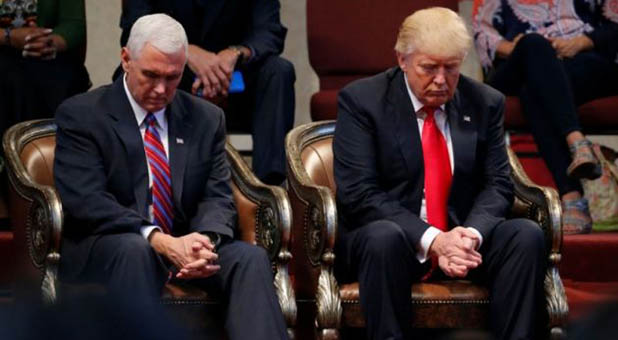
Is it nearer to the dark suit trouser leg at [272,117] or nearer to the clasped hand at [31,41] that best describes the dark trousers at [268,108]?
the dark suit trouser leg at [272,117]

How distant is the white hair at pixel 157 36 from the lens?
9.05ft

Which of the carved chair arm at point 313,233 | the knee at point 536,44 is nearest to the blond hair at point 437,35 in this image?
the carved chair arm at point 313,233

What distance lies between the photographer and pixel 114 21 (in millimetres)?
4672

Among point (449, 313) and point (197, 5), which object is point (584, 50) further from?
point (449, 313)

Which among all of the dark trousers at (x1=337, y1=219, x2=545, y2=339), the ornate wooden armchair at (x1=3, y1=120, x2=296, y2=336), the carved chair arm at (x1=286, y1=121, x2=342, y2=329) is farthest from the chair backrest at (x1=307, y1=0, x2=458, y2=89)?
the dark trousers at (x1=337, y1=219, x2=545, y2=339)

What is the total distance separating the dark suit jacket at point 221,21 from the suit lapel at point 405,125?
83cm

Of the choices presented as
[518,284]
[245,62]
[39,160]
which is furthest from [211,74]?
[518,284]

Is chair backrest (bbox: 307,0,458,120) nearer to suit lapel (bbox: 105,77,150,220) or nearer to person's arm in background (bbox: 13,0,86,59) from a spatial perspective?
person's arm in background (bbox: 13,0,86,59)

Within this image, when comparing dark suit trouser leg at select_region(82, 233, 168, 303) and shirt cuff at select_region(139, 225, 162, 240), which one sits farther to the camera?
shirt cuff at select_region(139, 225, 162, 240)

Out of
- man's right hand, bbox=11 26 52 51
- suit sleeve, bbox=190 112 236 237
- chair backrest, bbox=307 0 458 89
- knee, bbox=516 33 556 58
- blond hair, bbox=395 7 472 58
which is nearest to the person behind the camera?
suit sleeve, bbox=190 112 236 237

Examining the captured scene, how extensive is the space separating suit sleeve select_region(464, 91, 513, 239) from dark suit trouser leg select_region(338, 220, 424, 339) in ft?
0.85

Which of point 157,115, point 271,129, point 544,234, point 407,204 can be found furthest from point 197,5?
point 544,234

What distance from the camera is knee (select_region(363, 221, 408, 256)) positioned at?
8.76ft

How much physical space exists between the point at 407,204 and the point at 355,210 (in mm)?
139
